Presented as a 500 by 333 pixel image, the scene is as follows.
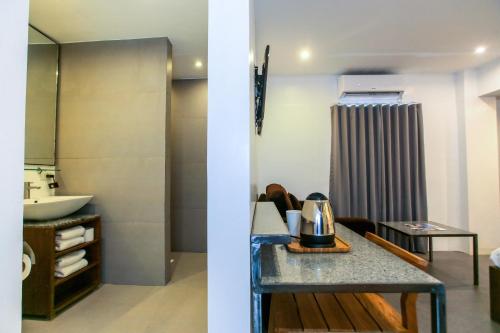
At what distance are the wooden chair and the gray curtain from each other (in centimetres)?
236

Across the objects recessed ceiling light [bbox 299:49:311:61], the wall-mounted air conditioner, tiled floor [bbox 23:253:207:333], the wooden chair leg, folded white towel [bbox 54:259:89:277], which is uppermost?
recessed ceiling light [bbox 299:49:311:61]

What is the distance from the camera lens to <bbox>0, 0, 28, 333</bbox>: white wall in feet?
1.85

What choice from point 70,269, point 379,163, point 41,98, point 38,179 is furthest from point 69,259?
point 379,163

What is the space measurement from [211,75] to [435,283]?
1018 millimetres

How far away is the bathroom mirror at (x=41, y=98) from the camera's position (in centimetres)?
237

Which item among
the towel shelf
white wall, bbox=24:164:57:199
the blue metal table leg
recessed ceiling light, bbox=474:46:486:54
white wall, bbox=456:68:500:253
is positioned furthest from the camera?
white wall, bbox=456:68:500:253

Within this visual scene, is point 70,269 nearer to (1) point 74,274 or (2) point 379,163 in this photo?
(1) point 74,274

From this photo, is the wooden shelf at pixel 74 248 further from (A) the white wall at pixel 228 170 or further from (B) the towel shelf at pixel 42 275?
(A) the white wall at pixel 228 170

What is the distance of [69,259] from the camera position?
2139 mm

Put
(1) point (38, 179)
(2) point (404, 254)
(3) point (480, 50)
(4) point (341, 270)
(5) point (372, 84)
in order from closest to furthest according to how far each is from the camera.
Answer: (4) point (341, 270) → (2) point (404, 254) → (1) point (38, 179) → (3) point (480, 50) → (5) point (372, 84)

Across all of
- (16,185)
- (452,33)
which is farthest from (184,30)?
(452,33)

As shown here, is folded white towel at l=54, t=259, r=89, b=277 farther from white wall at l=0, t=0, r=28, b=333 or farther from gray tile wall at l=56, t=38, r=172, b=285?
white wall at l=0, t=0, r=28, b=333

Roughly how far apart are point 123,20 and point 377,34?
2430mm

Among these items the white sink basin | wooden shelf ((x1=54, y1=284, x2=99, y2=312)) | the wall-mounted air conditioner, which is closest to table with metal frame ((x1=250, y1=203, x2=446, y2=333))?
the white sink basin
